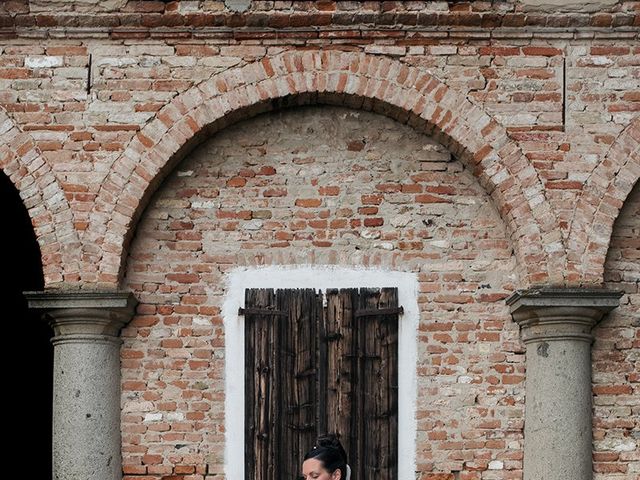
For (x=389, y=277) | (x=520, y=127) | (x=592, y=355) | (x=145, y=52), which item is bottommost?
(x=592, y=355)

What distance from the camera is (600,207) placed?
28.0 ft

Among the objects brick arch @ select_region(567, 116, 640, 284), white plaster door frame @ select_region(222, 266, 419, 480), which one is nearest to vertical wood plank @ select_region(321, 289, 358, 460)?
white plaster door frame @ select_region(222, 266, 419, 480)

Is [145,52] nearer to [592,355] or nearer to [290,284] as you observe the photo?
[290,284]

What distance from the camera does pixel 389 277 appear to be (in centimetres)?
884

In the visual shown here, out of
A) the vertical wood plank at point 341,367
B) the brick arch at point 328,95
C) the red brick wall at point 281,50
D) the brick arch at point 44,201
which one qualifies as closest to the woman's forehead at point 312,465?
the vertical wood plank at point 341,367

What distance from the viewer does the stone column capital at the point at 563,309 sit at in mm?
8336

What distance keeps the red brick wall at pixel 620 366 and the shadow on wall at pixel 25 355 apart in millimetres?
5426

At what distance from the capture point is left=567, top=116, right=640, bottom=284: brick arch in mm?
8484

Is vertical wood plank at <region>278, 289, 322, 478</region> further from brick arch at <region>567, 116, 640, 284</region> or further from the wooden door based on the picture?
brick arch at <region>567, 116, 640, 284</region>

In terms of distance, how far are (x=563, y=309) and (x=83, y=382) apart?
3306 mm

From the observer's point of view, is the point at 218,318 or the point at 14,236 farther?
the point at 14,236

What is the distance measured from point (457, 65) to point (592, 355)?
224 centimetres

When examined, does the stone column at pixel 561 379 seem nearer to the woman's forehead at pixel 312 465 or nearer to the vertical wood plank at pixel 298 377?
the vertical wood plank at pixel 298 377

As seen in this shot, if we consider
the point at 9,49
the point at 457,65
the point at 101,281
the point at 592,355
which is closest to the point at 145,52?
the point at 9,49
